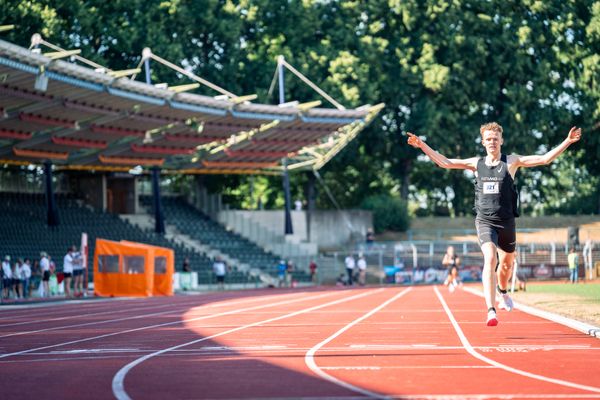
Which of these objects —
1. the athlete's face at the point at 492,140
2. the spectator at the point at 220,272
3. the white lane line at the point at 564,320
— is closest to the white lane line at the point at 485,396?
the athlete's face at the point at 492,140

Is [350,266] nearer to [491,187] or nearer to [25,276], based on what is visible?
[25,276]

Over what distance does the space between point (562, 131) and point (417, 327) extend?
57567 mm

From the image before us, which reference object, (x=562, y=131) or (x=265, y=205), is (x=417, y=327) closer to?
(x=562, y=131)

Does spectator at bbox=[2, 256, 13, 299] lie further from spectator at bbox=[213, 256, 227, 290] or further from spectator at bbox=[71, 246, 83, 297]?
spectator at bbox=[213, 256, 227, 290]

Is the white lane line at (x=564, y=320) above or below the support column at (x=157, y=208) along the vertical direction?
below

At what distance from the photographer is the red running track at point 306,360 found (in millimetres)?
8594

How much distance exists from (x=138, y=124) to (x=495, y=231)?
37.9 m

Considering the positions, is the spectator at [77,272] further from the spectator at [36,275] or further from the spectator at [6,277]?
the spectator at [6,277]

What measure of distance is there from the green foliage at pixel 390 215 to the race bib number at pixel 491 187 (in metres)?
56.8

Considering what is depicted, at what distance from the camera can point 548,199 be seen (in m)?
90.0

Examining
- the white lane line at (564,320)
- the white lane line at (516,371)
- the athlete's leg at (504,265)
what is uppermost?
the athlete's leg at (504,265)

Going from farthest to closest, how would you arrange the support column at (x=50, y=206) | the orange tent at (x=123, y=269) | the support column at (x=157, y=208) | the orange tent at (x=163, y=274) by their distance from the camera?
1. the support column at (x=157, y=208)
2. the support column at (x=50, y=206)
3. the orange tent at (x=163, y=274)
4. the orange tent at (x=123, y=269)

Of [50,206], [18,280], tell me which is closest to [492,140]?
[18,280]

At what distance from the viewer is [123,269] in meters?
40.4
